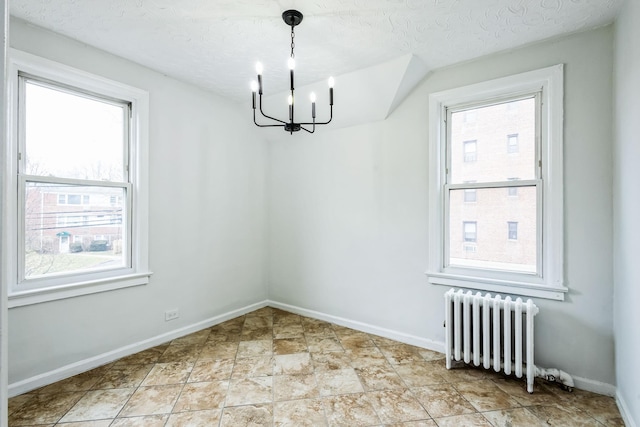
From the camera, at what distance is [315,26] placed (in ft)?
7.02

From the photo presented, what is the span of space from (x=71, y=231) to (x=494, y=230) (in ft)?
11.2

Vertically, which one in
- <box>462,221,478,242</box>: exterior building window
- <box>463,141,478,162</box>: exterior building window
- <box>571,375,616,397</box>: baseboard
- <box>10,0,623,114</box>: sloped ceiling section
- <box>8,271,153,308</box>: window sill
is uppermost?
<box>10,0,623,114</box>: sloped ceiling section

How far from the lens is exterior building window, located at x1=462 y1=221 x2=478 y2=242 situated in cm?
268

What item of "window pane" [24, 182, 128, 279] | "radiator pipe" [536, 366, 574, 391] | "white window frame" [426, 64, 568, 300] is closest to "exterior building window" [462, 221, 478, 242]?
"white window frame" [426, 64, 568, 300]

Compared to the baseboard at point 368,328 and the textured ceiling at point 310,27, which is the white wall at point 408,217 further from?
the textured ceiling at point 310,27

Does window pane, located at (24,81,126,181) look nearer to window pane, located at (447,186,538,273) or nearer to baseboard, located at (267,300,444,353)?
baseboard, located at (267,300,444,353)

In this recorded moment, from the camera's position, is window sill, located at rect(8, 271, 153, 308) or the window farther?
the window

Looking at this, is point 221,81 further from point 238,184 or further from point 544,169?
point 544,169

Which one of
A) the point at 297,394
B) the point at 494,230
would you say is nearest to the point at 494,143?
the point at 494,230

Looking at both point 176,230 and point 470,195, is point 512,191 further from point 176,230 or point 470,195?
point 176,230

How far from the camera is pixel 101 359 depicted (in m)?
2.49

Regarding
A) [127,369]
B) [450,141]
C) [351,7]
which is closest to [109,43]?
[351,7]

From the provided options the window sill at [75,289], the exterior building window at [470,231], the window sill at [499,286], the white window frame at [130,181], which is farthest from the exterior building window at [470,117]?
the window sill at [75,289]

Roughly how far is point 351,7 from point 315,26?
31cm
